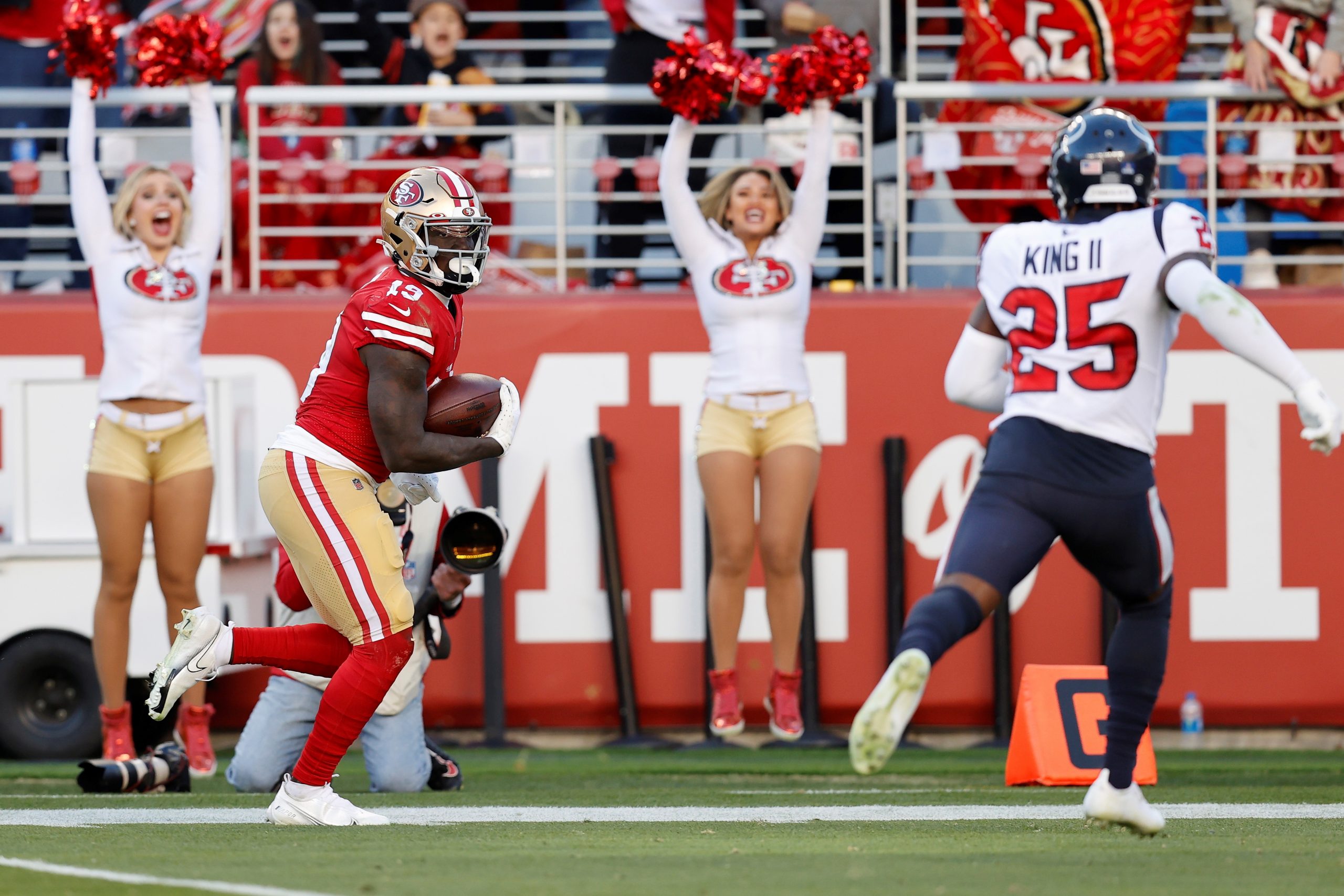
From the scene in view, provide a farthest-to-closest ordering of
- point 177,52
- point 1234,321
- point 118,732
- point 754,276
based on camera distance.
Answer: point 754,276 → point 177,52 → point 118,732 → point 1234,321

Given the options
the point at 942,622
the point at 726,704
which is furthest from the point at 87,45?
the point at 942,622

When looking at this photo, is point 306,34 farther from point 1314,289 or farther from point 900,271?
point 1314,289

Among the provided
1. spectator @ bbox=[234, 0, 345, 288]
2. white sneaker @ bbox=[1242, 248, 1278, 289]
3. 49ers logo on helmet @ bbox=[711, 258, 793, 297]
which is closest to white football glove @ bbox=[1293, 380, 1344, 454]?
49ers logo on helmet @ bbox=[711, 258, 793, 297]

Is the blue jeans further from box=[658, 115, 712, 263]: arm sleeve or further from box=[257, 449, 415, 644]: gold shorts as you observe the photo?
box=[658, 115, 712, 263]: arm sleeve

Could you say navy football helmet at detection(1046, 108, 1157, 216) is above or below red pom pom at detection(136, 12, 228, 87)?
below

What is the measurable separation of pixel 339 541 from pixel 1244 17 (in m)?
5.51

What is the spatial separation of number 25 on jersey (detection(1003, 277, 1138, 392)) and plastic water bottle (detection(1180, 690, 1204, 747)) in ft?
13.4

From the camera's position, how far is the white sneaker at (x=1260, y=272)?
8.29 meters

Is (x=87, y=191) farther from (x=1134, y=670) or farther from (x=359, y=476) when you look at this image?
(x=1134, y=670)

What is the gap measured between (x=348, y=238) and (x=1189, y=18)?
417cm

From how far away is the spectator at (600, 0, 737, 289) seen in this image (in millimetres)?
8539

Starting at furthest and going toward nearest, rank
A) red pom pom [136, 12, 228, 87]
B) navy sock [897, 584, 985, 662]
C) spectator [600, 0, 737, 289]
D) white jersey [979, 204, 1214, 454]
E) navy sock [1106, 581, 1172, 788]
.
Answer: spectator [600, 0, 737, 289] → red pom pom [136, 12, 228, 87] → navy sock [1106, 581, 1172, 788] → white jersey [979, 204, 1214, 454] → navy sock [897, 584, 985, 662]

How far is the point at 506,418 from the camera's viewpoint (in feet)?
16.1

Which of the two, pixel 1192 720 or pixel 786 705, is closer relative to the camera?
pixel 786 705
